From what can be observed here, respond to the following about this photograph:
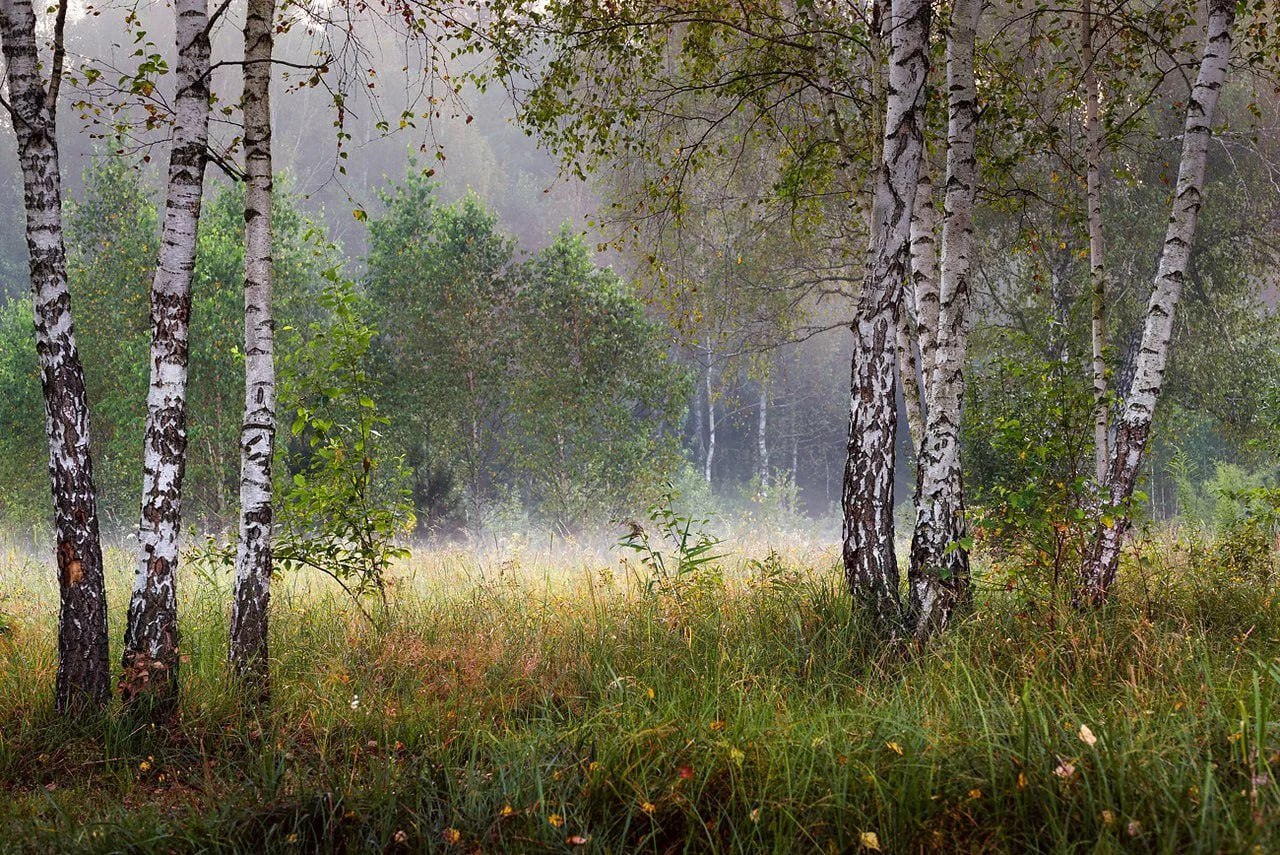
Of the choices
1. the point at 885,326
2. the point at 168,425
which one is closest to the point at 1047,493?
the point at 885,326

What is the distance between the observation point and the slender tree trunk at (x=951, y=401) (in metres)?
4.80

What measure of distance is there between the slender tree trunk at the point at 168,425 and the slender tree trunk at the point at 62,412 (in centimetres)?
20

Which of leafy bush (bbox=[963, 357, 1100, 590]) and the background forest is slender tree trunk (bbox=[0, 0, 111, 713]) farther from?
leafy bush (bbox=[963, 357, 1100, 590])

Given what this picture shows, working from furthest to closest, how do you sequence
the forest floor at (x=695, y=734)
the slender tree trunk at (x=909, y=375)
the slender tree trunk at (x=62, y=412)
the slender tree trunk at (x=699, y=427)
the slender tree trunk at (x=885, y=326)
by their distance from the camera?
the slender tree trunk at (x=699, y=427), the slender tree trunk at (x=909, y=375), the slender tree trunk at (x=885, y=326), the slender tree trunk at (x=62, y=412), the forest floor at (x=695, y=734)

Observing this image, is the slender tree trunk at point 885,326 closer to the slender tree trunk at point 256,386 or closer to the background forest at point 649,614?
the background forest at point 649,614

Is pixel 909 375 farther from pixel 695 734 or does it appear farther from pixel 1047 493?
pixel 695 734

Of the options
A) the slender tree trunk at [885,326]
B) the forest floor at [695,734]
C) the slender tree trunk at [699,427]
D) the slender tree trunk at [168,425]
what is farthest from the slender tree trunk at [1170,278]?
the slender tree trunk at [699,427]

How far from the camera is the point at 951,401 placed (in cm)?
503

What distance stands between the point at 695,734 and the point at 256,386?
3.29 metres

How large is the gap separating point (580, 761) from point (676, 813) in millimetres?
378

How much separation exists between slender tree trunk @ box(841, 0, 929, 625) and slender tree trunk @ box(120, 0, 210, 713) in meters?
3.66

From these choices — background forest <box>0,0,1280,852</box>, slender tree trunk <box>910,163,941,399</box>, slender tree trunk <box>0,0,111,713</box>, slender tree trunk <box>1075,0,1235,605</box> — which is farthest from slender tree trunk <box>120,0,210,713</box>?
slender tree trunk <box>1075,0,1235,605</box>

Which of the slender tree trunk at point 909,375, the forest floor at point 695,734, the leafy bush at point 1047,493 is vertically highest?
the slender tree trunk at point 909,375

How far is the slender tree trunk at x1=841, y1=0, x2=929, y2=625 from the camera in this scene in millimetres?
4922
